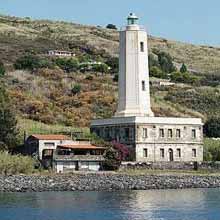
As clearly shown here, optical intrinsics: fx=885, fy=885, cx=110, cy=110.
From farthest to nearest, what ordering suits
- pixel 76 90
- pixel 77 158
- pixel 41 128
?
pixel 76 90 → pixel 41 128 → pixel 77 158

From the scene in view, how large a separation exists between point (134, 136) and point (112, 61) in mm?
54860

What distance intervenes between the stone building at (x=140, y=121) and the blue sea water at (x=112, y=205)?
38.6 feet

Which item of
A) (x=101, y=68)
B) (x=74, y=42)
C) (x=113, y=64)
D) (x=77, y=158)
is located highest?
(x=74, y=42)

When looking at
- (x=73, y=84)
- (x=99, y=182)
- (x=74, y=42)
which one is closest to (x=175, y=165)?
(x=99, y=182)

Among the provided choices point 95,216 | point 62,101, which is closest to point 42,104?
point 62,101

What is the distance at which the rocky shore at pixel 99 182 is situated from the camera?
48.2 m

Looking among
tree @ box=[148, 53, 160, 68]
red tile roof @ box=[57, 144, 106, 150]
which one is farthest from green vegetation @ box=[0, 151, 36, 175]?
tree @ box=[148, 53, 160, 68]

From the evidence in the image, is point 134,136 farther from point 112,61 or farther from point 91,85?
point 112,61

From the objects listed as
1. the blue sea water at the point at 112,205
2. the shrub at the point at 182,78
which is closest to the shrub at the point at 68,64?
the shrub at the point at 182,78

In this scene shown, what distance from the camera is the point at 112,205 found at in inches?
1599

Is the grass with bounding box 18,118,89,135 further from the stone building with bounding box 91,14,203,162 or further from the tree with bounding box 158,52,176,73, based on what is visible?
the tree with bounding box 158,52,176,73

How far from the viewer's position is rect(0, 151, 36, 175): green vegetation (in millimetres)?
52094

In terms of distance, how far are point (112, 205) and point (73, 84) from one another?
58.4 m

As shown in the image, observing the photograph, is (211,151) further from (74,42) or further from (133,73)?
(74,42)
